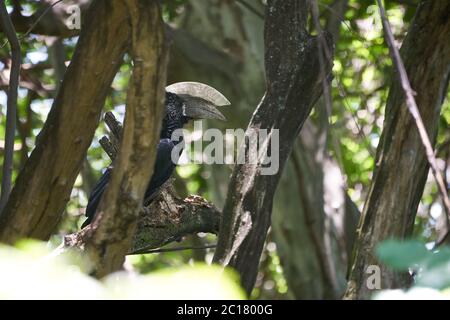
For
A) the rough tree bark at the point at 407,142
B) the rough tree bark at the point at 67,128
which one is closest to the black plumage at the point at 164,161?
the rough tree bark at the point at 67,128

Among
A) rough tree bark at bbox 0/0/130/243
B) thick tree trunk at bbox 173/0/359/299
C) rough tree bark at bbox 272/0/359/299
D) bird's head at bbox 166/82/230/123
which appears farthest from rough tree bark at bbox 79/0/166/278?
rough tree bark at bbox 272/0/359/299

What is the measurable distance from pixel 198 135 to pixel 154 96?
14.3 feet

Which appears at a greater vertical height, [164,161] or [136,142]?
[164,161]

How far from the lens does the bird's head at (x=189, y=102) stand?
3953 millimetres

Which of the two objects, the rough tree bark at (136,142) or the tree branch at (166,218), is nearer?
the rough tree bark at (136,142)

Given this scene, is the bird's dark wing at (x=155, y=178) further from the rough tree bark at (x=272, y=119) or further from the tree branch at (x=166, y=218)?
the rough tree bark at (x=272, y=119)

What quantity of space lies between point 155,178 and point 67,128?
1.18m

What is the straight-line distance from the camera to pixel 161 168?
3830 millimetres

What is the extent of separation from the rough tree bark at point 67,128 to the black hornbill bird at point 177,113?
3.53 feet

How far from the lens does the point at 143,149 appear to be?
216 centimetres

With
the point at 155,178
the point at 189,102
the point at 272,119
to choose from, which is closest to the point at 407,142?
the point at 272,119

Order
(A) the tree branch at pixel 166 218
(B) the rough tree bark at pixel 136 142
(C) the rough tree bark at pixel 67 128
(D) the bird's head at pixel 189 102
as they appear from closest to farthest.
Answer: (B) the rough tree bark at pixel 136 142
(C) the rough tree bark at pixel 67 128
(A) the tree branch at pixel 166 218
(D) the bird's head at pixel 189 102

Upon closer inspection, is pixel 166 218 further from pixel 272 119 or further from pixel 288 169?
pixel 288 169
